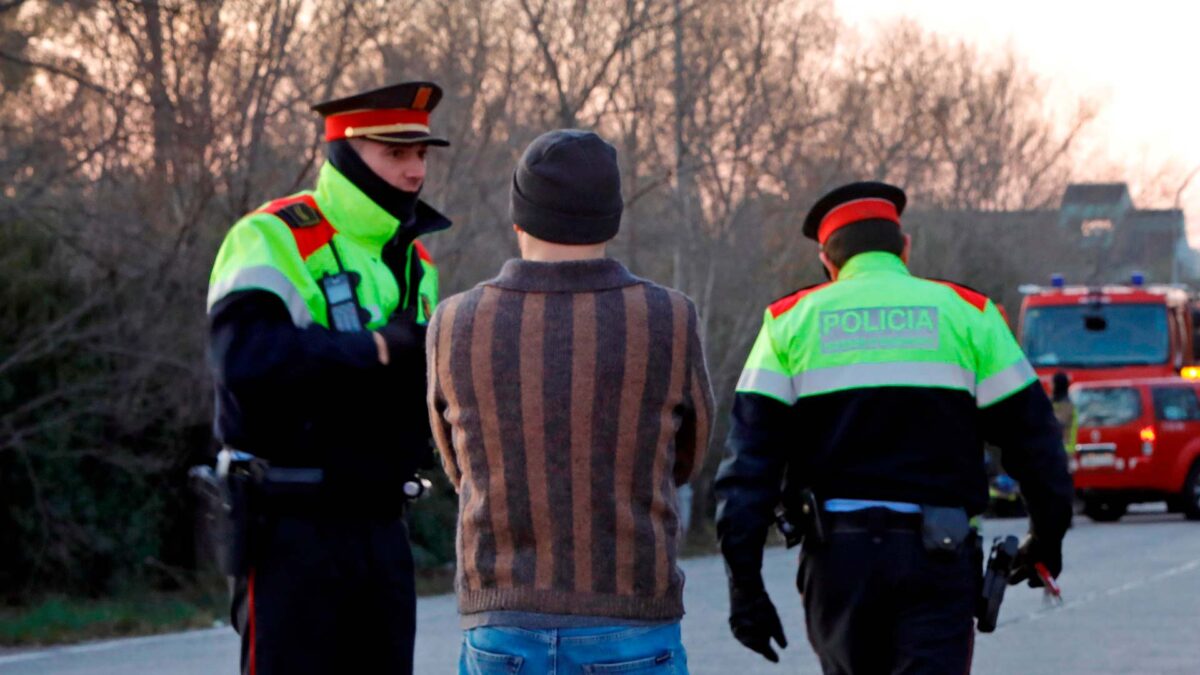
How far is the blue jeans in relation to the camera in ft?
12.0

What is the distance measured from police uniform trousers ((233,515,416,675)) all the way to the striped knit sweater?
89cm

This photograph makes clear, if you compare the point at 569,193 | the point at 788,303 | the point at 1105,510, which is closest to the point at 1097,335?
the point at 1105,510

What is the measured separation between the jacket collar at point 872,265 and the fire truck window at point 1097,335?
72.4ft

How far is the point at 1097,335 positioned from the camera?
27.3m

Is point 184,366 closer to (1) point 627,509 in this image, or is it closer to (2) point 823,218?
(2) point 823,218

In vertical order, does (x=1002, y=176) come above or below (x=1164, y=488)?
above

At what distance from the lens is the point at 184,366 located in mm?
15812

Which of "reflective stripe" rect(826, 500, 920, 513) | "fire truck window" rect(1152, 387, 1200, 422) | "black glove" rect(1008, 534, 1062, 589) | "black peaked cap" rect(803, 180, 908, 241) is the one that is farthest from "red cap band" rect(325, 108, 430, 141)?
"fire truck window" rect(1152, 387, 1200, 422)

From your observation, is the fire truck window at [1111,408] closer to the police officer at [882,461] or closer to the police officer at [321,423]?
the police officer at [882,461]

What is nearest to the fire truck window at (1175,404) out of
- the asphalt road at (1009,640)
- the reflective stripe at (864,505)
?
the asphalt road at (1009,640)

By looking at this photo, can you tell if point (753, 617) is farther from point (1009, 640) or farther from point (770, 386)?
point (1009, 640)

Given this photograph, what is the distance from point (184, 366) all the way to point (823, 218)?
10.8 meters

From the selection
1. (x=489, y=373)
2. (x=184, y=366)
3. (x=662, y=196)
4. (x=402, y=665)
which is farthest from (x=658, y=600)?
(x=662, y=196)

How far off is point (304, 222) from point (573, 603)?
146 cm
